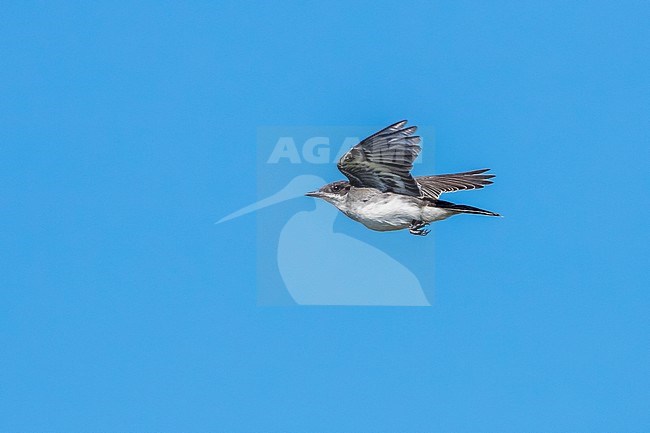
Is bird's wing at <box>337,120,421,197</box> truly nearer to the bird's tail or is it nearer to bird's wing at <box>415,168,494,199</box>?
the bird's tail

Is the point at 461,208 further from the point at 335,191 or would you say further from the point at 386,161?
the point at 335,191

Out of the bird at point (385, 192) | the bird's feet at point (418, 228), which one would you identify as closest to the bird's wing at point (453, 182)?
the bird at point (385, 192)

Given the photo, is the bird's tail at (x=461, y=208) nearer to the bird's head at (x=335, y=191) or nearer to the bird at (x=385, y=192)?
the bird at (x=385, y=192)

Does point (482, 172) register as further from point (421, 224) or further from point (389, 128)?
point (389, 128)

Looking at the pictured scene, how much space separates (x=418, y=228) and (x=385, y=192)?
0.62 meters

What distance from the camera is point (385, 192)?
15055 millimetres

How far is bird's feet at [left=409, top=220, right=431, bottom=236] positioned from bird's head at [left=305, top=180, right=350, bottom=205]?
890 millimetres

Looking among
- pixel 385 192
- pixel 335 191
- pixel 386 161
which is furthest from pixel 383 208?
pixel 386 161

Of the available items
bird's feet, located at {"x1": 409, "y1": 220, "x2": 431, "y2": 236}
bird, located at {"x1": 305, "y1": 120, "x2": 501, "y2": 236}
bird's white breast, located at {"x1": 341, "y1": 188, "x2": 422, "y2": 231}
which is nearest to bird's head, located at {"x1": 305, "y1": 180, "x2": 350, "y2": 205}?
bird, located at {"x1": 305, "y1": 120, "x2": 501, "y2": 236}

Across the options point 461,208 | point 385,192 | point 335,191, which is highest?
point 335,191

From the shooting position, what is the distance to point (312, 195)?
1564 centimetres

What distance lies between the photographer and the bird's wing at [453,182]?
1608 centimetres

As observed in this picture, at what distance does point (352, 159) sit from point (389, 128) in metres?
0.84

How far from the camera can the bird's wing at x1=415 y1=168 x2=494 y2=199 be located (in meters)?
16.1
